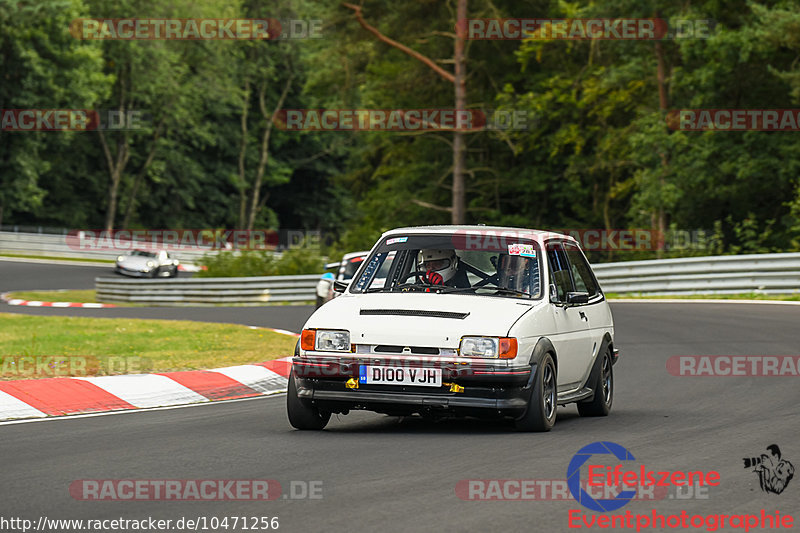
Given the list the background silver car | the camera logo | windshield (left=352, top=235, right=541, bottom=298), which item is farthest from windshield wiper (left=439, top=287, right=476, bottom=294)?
the background silver car

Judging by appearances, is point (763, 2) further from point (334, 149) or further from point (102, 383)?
point (334, 149)

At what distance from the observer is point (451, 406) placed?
899cm

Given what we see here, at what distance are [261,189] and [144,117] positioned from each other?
15.9 m

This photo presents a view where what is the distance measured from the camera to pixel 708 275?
29.0 metres

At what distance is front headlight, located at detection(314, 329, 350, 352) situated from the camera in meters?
9.23

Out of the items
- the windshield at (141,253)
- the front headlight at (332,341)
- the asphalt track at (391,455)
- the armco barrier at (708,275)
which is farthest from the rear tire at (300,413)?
the windshield at (141,253)

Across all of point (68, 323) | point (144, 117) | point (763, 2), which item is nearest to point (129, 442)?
point (68, 323)

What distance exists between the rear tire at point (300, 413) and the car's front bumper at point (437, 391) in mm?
191

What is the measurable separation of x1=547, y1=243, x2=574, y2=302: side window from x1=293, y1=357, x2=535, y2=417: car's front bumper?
1426 millimetres

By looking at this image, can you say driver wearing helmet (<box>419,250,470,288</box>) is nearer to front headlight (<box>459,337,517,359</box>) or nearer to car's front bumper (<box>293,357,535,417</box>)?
front headlight (<box>459,337,517,359</box>)

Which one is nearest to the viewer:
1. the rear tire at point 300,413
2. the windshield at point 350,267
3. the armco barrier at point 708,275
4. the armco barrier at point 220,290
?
the rear tire at point 300,413

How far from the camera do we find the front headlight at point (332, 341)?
923 centimetres

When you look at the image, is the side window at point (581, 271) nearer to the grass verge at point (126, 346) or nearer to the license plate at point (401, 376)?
the license plate at point (401, 376)

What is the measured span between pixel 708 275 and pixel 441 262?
1972cm
